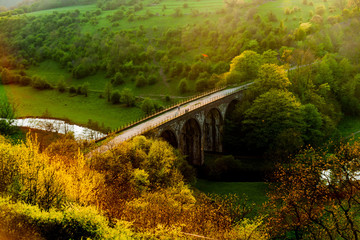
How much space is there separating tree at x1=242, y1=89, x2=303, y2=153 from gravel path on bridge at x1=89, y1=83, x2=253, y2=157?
394 inches

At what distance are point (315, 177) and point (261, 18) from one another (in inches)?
4353

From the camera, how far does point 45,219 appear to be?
2008 centimetres

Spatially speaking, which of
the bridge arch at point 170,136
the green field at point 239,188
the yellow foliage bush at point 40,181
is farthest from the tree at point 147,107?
the yellow foliage bush at point 40,181

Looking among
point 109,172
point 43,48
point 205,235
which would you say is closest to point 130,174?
point 109,172

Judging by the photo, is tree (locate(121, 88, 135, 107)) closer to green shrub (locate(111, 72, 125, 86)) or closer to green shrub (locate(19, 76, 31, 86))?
green shrub (locate(111, 72, 125, 86))

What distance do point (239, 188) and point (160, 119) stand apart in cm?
1780

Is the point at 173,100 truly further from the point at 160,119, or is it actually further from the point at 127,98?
the point at 160,119

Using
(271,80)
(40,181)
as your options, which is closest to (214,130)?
(271,80)

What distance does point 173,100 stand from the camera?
3920 inches

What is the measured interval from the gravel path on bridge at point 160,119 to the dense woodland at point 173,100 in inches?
147

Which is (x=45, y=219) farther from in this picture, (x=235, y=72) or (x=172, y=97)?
(x=172, y=97)

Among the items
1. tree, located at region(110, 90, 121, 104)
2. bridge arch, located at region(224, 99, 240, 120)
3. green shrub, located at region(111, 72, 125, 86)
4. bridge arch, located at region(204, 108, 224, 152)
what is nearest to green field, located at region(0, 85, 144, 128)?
tree, located at region(110, 90, 121, 104)

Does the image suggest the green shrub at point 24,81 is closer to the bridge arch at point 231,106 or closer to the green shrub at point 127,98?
the green shrub at point 127,98

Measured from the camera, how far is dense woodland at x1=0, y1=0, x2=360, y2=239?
82.3 feet
